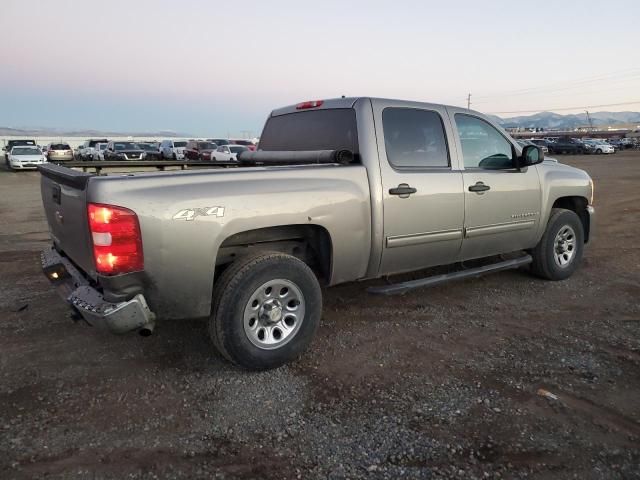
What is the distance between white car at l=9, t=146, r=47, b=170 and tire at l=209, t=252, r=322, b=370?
29586mm

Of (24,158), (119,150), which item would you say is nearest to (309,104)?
(119,150)

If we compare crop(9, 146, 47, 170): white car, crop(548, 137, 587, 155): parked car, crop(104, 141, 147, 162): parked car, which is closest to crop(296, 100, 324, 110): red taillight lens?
crop(104, 141, 147, 162): parked car

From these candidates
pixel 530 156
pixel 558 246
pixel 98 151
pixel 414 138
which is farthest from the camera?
pixel 98 151

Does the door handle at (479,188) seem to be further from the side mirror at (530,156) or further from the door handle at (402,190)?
the door handle at (402,190)

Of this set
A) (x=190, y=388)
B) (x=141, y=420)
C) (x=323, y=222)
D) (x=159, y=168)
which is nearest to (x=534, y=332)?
(x=323, y=222)

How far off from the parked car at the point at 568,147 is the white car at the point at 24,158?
1633 inches

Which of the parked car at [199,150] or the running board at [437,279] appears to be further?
the parked car at [199,150]

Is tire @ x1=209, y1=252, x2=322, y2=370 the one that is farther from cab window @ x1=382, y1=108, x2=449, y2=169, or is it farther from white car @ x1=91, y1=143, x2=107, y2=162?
white car @ x1=91, y1=143, x2=107, y2=162

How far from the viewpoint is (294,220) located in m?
3.40

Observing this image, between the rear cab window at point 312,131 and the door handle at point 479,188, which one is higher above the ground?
the rear cab window at point 312,131

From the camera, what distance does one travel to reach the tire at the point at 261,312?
320 centimetres

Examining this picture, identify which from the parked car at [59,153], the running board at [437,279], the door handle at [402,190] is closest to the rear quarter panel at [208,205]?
the door handle at [402,190]

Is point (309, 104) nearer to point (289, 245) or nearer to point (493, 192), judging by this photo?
point (289, 245)

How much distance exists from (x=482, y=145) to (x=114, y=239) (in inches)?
138
